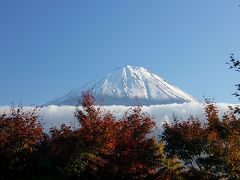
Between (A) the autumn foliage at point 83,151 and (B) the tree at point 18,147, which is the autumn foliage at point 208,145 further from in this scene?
(B) the tree at point 18,147

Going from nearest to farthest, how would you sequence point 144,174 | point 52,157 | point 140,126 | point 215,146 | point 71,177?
point 71,177, point 52,157, point 144,174, point 215,146, point 140,126

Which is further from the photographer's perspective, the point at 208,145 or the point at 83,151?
the point at 208,145

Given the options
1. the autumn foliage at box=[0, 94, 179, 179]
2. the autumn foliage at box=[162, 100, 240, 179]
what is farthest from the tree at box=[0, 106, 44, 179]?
the autumn foliage at box=[162, 100, 240, 179]

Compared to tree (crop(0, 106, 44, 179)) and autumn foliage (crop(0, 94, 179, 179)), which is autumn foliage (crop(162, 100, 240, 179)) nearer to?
autumn foliage (crop(0, 94, 179, 179))

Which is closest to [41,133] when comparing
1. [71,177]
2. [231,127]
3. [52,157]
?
[52,157]

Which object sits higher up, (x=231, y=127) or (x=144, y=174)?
(x=231, y=127)

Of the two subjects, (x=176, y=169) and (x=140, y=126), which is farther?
(x=140, y=126)

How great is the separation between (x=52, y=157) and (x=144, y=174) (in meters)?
6.05

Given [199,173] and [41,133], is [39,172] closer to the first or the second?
[41,133]

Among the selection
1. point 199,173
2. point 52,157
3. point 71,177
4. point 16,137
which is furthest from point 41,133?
point 199,173

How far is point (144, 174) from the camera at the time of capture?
99.7 feet

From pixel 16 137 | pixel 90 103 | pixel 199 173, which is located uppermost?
pixel 90 103

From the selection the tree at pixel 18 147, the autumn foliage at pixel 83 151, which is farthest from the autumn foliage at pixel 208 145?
the tree at pixel 18 147

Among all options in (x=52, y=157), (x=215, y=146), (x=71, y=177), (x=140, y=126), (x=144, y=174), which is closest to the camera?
(x=71, y=177)
